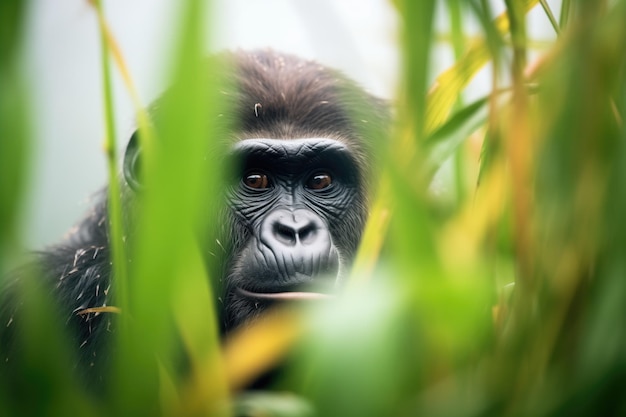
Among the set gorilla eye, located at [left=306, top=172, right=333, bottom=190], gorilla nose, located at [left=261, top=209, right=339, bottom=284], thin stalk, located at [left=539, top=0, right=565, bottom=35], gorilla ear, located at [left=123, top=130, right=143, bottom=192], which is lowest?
gorilla nose, located at [left=261, top=209, right=339, bottom=284]

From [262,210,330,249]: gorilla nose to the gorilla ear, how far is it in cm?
52

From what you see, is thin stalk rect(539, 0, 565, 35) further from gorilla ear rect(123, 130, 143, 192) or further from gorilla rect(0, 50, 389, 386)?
gorilla ear rect(123, 130, 143, 192)

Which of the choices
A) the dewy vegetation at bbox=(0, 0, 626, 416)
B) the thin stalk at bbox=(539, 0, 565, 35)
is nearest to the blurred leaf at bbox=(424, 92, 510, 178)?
the dewy vegetation at bbox=(0, 0, 626, 416)

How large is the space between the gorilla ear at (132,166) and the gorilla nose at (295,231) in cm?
52

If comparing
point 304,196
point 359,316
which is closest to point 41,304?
point 359,316

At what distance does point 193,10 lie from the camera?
606 millimetres

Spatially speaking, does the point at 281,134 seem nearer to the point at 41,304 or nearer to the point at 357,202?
the point at 357,202

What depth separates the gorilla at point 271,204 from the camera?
195 centimetres

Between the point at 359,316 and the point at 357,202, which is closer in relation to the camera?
the point at 359,316

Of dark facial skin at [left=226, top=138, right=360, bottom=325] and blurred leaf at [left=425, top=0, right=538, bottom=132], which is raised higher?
blurred leaf at [left=425, top=0, right=538, bottom=132]

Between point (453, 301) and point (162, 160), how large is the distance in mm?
312

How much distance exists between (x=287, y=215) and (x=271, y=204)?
15 centimetres

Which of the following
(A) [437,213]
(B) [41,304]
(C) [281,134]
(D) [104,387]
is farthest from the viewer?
(C) [281,134]

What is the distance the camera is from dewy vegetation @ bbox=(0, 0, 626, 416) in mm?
678
